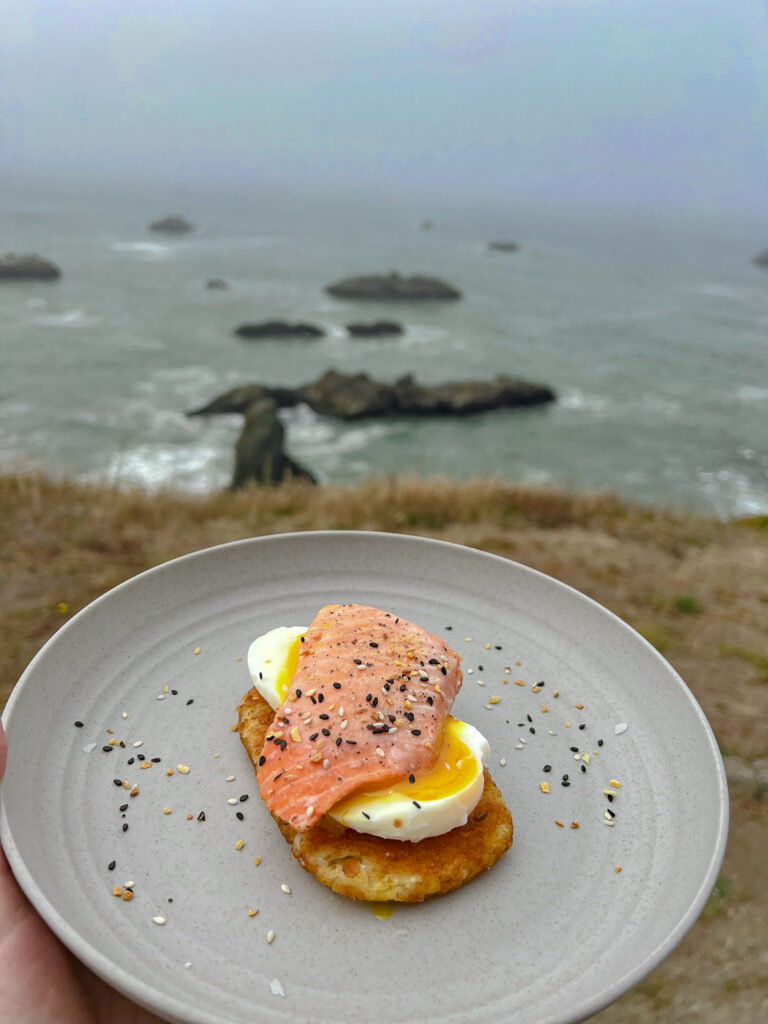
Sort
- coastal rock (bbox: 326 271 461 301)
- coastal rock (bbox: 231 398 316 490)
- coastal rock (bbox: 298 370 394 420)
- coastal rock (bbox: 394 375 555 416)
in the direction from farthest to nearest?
1. coastal rock (bbox: 326 271 461 301)
2. coastal rock (bbox: 394 375 555 416)
3. coastal rock (bbox: 298 370 394 420)
4. coastal rock (bbox: 231 398 316 490)

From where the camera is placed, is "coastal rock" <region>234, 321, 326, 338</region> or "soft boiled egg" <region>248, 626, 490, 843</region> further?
"coastal rock" <region>234, 321, 326, 338</region>

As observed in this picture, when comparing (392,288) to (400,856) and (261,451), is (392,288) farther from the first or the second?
(400,856)

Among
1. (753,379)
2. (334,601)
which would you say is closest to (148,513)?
(334,601)

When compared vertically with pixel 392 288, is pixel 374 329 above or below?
below

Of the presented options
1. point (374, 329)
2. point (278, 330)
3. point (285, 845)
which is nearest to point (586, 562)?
point (285, 845)

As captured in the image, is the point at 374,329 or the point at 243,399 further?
the point at 374,329

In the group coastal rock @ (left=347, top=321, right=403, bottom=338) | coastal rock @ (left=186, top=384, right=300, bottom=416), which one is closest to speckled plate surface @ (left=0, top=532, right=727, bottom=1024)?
coastal rock @ (left=186, top=384, right=300, bottom=416)

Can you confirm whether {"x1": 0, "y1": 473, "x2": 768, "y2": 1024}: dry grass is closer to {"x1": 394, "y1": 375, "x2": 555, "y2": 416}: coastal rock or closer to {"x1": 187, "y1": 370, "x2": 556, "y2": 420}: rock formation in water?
{"x1": 187, "y1": 370, "x2": 556, "y2": 420}: rock formation in water
